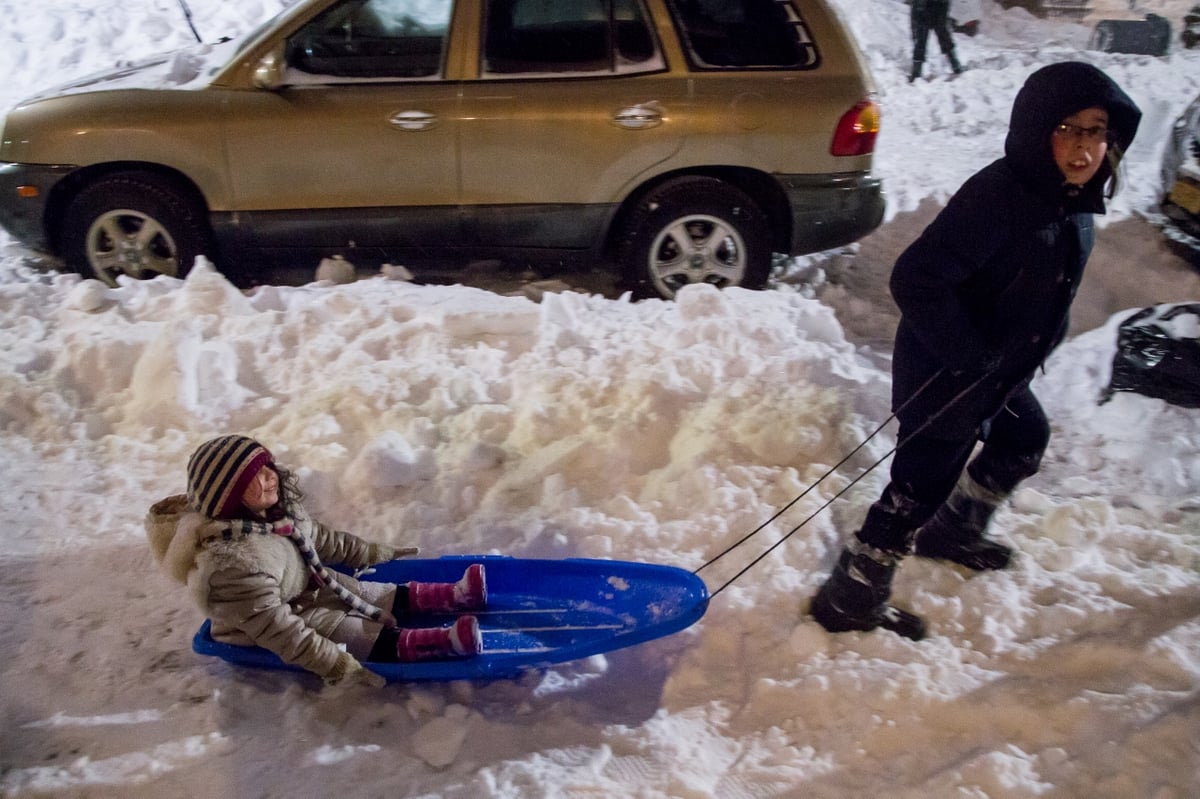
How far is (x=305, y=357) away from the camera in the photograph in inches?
163

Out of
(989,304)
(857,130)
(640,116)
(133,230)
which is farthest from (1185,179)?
(133,230)

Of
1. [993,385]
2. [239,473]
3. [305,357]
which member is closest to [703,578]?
[993,385]

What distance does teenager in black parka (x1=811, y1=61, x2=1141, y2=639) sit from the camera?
Answer: 2.23m

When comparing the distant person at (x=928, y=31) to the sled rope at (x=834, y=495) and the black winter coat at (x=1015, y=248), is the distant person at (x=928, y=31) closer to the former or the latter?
the sled rope at (x=834, y=495)

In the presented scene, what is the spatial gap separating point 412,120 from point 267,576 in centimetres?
296

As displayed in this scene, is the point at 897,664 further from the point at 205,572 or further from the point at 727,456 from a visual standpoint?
the point at 205,572

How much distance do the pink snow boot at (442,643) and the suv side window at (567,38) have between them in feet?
10.5

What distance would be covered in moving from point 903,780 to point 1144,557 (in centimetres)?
142

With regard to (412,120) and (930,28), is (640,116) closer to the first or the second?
(412,120)

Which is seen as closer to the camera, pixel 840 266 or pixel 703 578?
pixel 703 578

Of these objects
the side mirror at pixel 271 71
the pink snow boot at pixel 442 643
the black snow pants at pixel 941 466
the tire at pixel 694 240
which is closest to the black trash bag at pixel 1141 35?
the tire at pixel 694 240

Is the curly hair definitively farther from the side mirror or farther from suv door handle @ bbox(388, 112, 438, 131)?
the side mirror

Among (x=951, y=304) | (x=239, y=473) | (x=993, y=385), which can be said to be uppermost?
(x=951, y=304)

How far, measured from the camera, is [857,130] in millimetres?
4820
